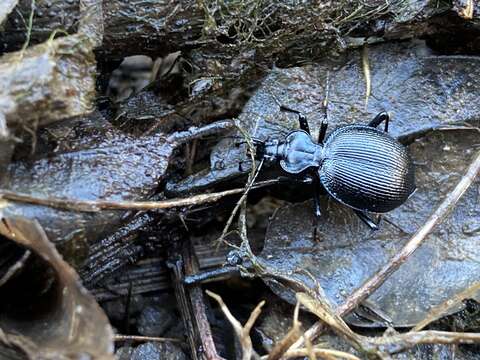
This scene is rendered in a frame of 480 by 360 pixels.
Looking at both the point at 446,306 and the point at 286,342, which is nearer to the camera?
the point at 286,342

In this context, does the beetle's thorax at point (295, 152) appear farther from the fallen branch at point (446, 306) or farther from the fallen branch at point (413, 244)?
the fallen branch at point (446, 306)

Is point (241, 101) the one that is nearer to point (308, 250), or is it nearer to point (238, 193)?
point (238, 193)

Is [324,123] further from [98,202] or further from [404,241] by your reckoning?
[98,202]

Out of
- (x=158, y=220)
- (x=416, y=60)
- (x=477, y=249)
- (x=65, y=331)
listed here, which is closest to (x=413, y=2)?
(x=416, y=60)

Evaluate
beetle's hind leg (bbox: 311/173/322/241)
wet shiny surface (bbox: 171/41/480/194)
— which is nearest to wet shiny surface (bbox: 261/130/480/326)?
beetle's hind leg (bbox: 311/173/322/241)

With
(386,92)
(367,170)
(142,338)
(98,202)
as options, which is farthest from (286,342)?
(386,92)

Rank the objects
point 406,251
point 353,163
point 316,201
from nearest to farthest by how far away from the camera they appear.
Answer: point 406,251, point 316,201, point 353,163

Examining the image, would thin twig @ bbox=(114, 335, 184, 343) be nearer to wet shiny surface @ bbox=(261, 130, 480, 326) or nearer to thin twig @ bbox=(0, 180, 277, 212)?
wet shiny surface @ bbox=(261, 130, 480, 326)
